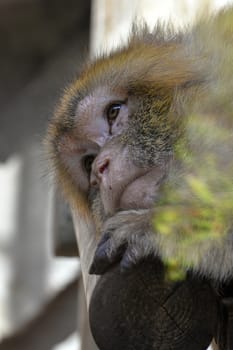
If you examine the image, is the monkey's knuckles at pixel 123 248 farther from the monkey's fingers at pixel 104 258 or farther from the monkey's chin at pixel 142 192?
the monkey's chin at pixel 142 192

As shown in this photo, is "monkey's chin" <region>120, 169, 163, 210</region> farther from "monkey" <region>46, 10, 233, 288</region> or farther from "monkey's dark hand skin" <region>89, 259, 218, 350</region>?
"monkey's dark hand skin" <region>89, 259, 218, 350</region>

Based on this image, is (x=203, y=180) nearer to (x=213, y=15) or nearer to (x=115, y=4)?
(x=213, y=15)

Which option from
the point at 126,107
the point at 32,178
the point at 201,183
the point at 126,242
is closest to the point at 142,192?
the point at 201,183

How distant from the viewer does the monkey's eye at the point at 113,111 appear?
85.7 inches

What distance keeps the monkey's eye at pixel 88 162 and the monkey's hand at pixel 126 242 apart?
20.9 inches

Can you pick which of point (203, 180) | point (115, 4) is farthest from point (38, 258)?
point (203, 180)

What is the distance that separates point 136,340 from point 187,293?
0.12 m

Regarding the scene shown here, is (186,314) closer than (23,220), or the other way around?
(186,314)

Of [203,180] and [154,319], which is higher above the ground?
[203,180]

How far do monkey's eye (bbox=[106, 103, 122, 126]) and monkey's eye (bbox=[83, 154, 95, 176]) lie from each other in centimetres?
15

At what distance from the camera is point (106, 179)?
200 centimetres

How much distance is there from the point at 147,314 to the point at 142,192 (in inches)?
16.4

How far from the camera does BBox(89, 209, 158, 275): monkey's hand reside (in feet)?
5.11

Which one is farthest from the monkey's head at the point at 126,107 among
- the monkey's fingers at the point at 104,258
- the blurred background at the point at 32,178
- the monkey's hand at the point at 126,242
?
the blurred background at the point at 32,178
